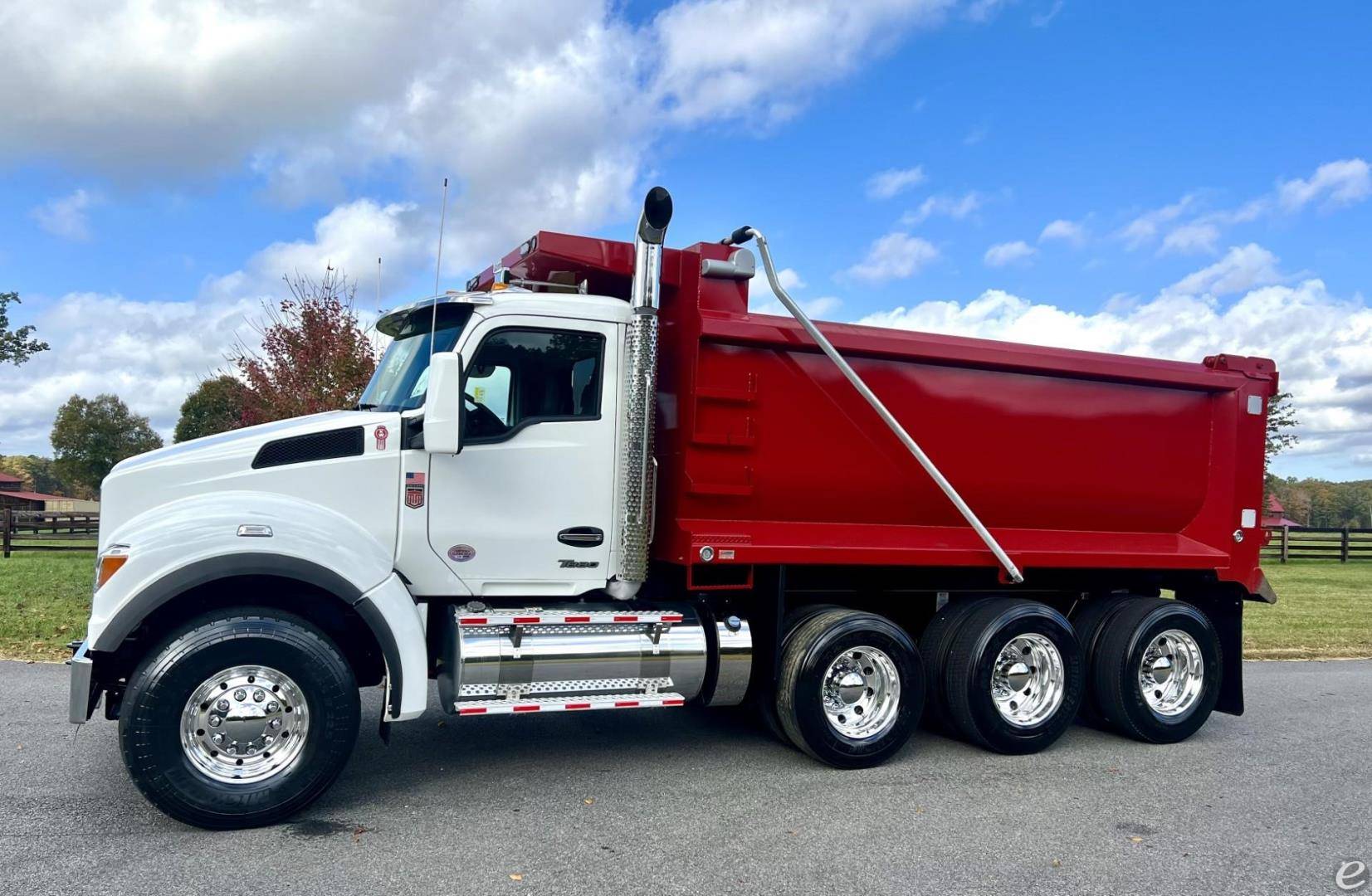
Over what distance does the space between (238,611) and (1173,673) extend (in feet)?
20.8

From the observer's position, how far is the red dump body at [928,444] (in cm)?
623

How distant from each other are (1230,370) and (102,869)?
25.8ft

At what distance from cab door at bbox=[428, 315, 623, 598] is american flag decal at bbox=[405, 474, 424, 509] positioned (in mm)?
55

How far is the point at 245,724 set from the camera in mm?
4977

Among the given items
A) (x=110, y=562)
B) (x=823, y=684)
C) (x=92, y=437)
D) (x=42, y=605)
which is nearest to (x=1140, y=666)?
(x=823, y=684)

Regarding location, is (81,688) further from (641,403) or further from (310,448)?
(641,403)

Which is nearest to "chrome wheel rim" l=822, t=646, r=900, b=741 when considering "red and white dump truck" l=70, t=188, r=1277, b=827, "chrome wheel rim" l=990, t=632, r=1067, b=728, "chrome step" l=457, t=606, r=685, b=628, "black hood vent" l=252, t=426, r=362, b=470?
"red and white dump truck" l=70, t=188, r=1277, b=827

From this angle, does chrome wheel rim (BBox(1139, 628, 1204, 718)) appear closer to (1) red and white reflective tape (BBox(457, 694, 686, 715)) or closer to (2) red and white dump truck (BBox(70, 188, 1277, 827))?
(2) red and white dump truck (BBox(70, 188, 1277, 827))

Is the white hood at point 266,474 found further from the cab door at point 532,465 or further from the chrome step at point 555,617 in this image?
the chrome step at point 555,617

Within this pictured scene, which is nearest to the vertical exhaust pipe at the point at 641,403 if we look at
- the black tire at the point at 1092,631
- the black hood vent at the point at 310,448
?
the black hood vent at the point at 310,448

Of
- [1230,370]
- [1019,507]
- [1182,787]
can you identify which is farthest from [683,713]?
[1230,370]

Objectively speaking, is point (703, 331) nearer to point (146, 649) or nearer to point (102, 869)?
point (146, 649)

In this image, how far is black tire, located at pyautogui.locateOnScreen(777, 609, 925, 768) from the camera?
20.2ft

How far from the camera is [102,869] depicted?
4.32 meters
